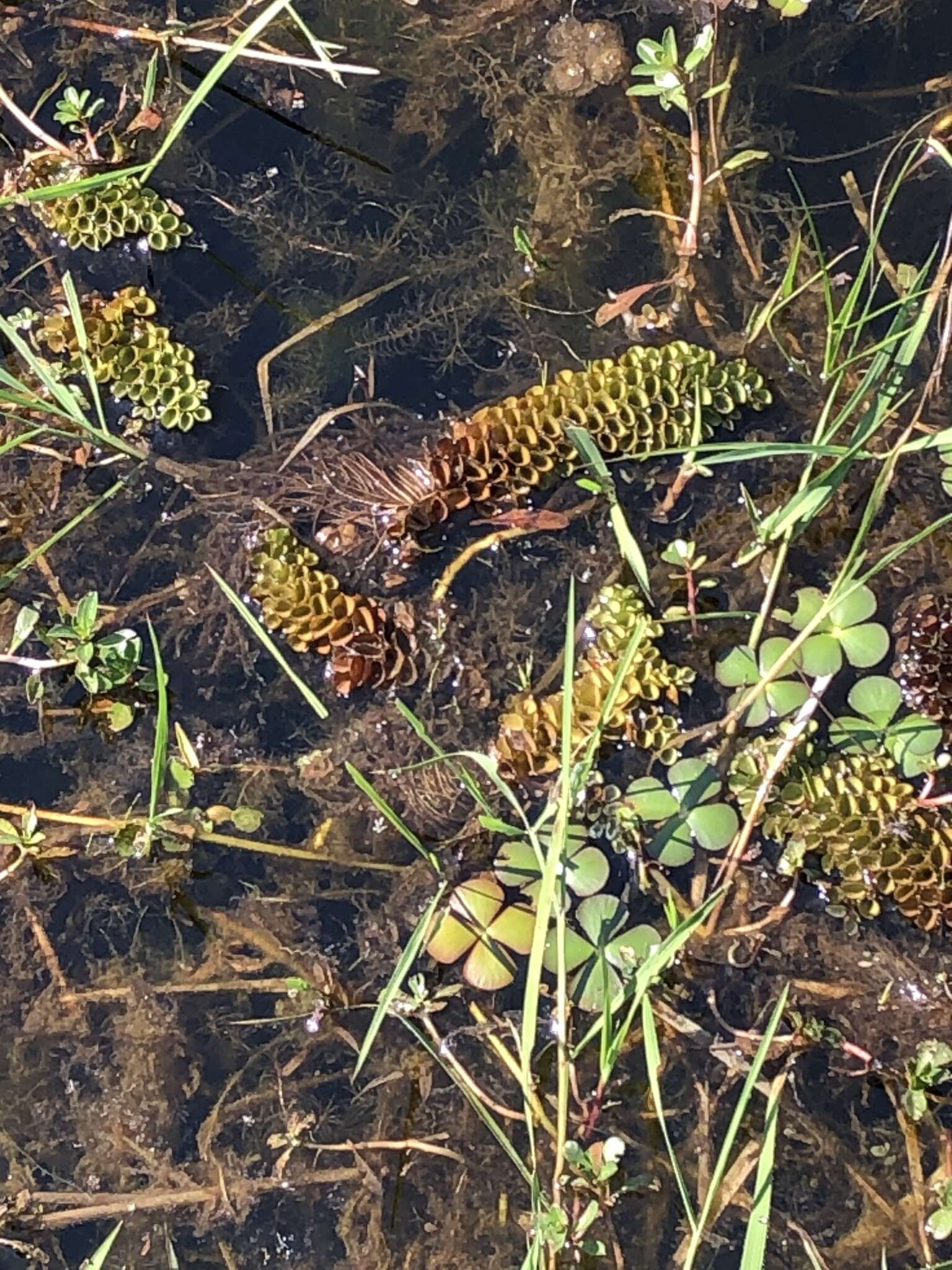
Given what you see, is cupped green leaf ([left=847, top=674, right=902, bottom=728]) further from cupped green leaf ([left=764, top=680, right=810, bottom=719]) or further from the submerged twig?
the submerged twig

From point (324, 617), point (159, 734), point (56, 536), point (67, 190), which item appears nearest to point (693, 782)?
point (324, 617)

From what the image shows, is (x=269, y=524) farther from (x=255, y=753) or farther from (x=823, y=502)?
(x=823, y=502)

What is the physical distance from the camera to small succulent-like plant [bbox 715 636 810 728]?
251 cm

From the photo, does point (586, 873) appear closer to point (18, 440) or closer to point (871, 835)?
point (871, 835)

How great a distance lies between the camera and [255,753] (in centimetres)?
259

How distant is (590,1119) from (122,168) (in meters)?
2.38

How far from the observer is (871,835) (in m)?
2.40

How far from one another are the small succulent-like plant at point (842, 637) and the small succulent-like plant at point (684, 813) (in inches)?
12.9

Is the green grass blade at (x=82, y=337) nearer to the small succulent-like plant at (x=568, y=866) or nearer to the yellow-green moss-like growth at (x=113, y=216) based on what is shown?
the yellow-green moss-like growth at (x=113, y=216)

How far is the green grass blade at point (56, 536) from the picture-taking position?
8.68 feet

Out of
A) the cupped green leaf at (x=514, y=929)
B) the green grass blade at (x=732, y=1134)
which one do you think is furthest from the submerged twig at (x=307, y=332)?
the green grass blade at (x=732, y=1134)

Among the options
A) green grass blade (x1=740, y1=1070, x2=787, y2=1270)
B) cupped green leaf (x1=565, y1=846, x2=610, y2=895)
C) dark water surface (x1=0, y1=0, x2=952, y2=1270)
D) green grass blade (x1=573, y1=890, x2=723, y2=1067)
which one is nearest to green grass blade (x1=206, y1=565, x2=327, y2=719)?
dark water surface (x1=0, y1=0, x2=952, y2=1270)

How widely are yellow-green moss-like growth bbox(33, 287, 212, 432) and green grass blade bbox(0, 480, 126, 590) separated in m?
0.18

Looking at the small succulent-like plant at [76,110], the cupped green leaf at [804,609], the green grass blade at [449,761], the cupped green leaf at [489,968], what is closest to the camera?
the green grass blade at [449,761]
